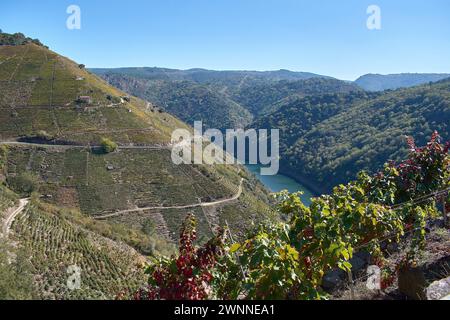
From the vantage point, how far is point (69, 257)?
3081 centimetres

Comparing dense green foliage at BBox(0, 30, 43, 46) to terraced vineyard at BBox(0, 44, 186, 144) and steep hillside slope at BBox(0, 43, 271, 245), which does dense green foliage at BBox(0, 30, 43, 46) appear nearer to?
terraced vineyard at BBox(0, 44, 186, 144)

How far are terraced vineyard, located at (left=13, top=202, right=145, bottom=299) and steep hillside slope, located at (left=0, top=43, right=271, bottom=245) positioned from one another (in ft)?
27.3

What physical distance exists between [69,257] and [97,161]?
25.0m

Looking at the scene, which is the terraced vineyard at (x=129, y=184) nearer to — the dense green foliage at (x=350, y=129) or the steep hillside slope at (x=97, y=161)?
the steep hillside slope at (x=97, y=161)

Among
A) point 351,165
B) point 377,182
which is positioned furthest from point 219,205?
point 351,165

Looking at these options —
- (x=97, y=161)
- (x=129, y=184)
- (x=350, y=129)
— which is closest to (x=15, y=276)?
(x=129, y=184)

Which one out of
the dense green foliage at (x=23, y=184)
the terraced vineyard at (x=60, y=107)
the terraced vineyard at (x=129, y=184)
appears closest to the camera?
the dense green foliage at (x=23, y=184)

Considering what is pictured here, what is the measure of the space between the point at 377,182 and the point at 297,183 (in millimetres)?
108631

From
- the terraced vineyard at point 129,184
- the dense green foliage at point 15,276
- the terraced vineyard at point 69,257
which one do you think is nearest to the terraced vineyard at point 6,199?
the terraced vineyard at point 69,257

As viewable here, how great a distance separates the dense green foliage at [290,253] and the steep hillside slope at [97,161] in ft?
122

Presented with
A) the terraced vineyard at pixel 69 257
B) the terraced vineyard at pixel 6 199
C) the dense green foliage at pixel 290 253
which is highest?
the dense green foliage at pixel 290 253

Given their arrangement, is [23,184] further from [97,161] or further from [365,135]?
[365,135]

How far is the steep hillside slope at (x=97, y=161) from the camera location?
4766 cm

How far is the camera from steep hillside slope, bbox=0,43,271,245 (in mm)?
47656
